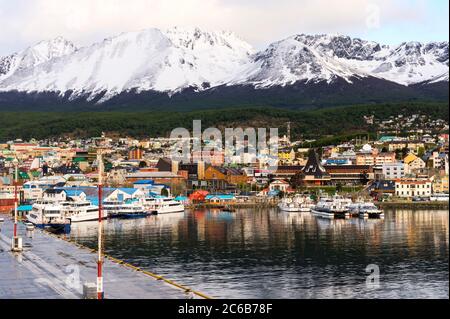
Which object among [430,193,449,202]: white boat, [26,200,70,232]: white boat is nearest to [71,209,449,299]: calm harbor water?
[26,200,70,232]: white boat

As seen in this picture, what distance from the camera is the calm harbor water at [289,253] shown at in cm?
2181

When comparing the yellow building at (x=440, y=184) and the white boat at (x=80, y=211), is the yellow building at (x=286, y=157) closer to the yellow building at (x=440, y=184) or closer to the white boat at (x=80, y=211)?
the yellow building at (x=440, y=184)

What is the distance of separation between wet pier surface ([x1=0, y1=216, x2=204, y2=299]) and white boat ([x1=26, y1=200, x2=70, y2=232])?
45.3 feet

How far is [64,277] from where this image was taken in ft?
69.0

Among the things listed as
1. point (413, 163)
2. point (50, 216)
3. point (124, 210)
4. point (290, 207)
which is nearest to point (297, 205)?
point (290, 207)

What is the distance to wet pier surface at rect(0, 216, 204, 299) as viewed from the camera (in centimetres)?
1858

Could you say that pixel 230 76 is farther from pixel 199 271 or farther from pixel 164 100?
pixel 199 271

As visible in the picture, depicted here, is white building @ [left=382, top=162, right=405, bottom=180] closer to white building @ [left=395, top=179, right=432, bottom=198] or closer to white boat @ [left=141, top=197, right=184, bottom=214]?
white building @ [left=395, top=179, right=432, bottom=198]

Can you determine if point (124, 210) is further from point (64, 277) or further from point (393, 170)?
point (64, 277)

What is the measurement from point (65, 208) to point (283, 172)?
111ft

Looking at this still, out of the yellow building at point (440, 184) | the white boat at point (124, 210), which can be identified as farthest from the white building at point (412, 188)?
the white boat at point (124, 210)

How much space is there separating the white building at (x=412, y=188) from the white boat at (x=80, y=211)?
25607mm

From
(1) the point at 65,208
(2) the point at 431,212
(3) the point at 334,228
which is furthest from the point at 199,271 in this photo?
(2) the point at 431,212
